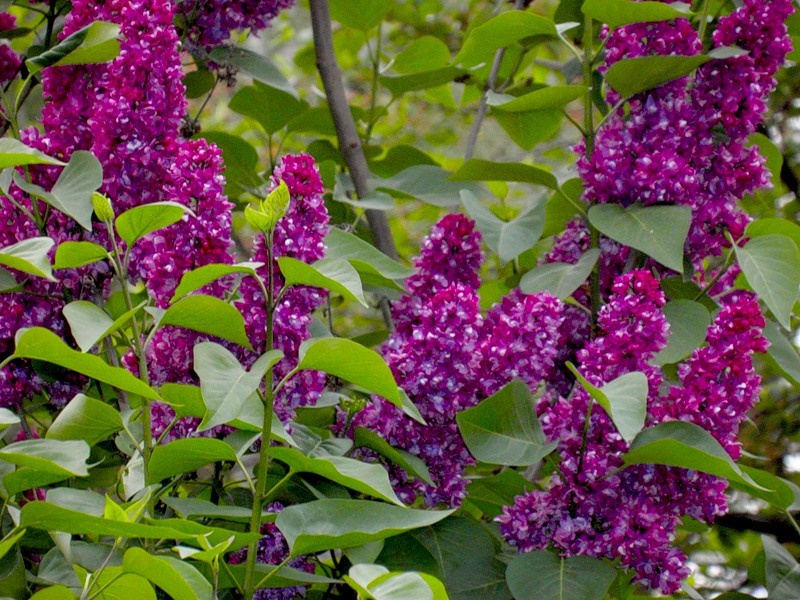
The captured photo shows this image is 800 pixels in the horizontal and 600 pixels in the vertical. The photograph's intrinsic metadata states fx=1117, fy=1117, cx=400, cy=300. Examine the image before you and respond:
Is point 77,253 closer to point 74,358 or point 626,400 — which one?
point 74,358

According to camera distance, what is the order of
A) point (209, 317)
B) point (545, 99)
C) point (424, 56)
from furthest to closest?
1. point (424, 56)
2. point (545, 99)
3. point (209, 317)

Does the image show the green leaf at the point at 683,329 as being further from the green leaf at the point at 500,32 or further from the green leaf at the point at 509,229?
the green leaf at the point at 500,32

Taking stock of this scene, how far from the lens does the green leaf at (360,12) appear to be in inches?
79.4

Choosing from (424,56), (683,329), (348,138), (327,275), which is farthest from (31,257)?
(424,56)

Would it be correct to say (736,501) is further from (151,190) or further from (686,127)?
(151,190)

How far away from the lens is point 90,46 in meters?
1.19

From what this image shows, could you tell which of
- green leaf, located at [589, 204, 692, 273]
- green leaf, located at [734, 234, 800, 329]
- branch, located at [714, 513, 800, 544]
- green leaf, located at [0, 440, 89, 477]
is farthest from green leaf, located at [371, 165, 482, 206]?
branch, located at [714, 513, 800, 544]

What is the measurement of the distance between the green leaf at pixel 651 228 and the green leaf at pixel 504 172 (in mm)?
108

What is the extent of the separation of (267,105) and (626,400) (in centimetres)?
105

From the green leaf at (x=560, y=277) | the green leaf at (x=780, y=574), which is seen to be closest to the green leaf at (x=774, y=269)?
the green leaf at (x=560, y=277)

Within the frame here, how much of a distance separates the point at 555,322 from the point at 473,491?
32 centimetres

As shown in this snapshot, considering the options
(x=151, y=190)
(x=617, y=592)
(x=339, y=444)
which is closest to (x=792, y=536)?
(x=617, y=592)

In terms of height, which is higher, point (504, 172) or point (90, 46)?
point (90, 46)

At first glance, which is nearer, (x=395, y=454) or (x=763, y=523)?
(x=395, y=454)
